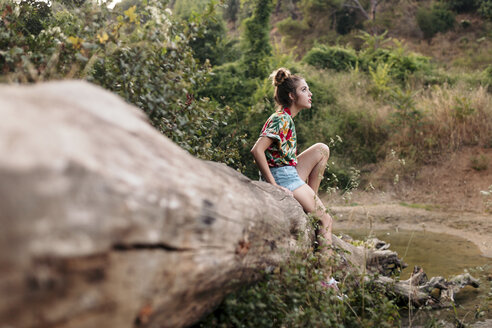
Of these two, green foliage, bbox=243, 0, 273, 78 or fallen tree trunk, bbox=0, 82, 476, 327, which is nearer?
fallen tree trunk, bbox=0, 82, 476, 327

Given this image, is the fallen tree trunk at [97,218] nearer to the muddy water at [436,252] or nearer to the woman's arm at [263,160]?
the woman's arm at [263,160]

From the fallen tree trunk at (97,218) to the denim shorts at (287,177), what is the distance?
6.34 feet

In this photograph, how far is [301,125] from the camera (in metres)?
11.0

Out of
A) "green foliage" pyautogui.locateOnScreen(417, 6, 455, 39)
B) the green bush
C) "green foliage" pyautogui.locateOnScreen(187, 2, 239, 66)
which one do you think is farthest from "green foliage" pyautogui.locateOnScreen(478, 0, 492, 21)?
"green foliage" pyautogui.locateOnScreen(187, 2, 239, 66)

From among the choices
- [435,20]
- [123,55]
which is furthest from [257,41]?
[435,20]

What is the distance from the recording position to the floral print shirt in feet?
13.8

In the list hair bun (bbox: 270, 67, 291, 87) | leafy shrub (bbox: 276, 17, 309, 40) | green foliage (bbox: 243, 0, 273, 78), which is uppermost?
Result: hair bun (bbox: 270, 67, 291, 87)

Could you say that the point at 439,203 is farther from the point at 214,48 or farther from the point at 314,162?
the point at 214,48

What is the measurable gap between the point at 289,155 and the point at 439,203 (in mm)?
5792

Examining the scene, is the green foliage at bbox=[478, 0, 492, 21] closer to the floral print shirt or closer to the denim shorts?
the floral print shirt

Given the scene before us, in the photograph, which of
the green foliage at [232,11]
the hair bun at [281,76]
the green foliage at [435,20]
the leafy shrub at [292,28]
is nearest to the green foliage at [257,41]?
the hair bun at [281,76]

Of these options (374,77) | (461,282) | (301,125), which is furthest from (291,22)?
(461,282)

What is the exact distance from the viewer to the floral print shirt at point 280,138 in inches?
165

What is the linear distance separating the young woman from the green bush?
1211cm
